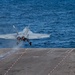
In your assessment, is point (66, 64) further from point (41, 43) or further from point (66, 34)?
point (66, 34)

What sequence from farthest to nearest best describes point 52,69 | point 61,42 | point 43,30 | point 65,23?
point 65,23 < point 43,30 < point 61,42 < point 52,69

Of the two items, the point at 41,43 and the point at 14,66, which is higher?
the point at 14,66

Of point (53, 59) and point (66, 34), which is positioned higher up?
point (53, 59)

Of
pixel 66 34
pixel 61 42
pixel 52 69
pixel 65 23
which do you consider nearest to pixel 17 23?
pixel 65 23

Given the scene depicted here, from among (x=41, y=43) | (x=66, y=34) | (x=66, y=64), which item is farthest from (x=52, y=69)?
(x=66, y=34)

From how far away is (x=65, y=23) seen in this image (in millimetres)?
191125

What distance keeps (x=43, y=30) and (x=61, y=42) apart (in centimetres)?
2650

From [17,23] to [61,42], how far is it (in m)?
55.9

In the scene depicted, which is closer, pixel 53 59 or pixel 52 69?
pixel 52 69

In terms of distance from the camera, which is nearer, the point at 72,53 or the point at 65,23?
the point at 72,53

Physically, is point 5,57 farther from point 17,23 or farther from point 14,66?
point 17,23

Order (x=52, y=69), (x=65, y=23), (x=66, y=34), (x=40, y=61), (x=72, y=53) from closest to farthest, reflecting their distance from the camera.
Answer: (x=52, y=69), (x=40, y=61), (x=72, y=53), (x=66, y=34), (x=65, y=23)

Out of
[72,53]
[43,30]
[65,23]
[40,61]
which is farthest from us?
[65,23]

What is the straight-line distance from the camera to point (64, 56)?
259ft
